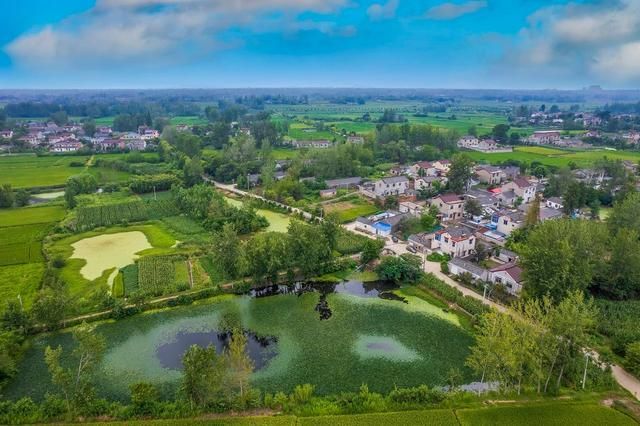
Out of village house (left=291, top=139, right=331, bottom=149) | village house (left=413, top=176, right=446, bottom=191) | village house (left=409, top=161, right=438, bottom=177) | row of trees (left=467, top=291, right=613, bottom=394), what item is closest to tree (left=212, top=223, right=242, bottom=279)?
row of trees (left=467, top=291, right=613, bottom=394)

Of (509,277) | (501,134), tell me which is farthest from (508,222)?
(501,134)

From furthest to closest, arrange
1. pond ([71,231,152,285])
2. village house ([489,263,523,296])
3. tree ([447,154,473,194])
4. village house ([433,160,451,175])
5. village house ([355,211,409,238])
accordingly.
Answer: village house ([433,160,451,175])
tree ([447,154,473,194])
village house ([355,211,409,238])
pond ([71,231,152,285])
village house ([489,263,523,296])

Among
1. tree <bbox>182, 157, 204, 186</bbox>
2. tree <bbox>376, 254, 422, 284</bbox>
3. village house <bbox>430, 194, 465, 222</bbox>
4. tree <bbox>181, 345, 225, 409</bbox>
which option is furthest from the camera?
tree <bbox>182, 157, 204, 186</bbox>

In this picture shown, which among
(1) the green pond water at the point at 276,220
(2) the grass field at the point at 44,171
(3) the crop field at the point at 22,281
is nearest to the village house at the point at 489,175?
(1) the green pond water at the point at 276,220

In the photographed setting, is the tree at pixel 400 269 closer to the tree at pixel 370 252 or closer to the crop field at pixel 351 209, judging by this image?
the tree at pixel 370 252

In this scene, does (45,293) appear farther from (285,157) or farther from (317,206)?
(285,157)

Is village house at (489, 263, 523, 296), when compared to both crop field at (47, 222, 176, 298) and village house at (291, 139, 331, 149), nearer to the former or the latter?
crop field at (47, 222, 176, 298)
